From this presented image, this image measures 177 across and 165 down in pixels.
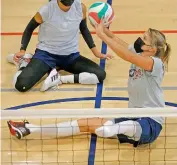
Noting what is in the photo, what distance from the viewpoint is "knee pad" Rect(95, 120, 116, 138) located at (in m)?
4.34

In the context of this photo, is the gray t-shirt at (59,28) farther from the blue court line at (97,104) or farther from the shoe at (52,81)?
the blue court line at (97,104)

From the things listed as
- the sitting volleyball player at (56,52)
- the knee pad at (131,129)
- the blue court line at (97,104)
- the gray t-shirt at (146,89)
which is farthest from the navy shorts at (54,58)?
the knee pad at (131,129)

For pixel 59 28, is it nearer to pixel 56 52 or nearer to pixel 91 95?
pixel 56 52

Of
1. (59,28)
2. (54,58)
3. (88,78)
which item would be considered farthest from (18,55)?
(88,78)

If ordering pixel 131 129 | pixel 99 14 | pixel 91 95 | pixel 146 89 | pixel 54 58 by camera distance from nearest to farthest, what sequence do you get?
pixel 131 129 < pixel 146 89 < pixel 99 14 < pixel 91 95 < pixel 54 58

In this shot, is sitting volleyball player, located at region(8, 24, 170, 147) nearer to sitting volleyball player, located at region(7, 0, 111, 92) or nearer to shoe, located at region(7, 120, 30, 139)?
shoe, located at region(7, 120, 30, 139)

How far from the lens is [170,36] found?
6.23 meters

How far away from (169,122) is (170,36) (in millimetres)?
1720

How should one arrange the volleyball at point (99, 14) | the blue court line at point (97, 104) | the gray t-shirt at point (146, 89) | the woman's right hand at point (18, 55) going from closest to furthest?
1. the blue court line at point (97, 104)
2. the gray t-shirt at point (146, 89)
3. the volleyball at point (99, 14)
4. the woman's right hand at point (18, 55)

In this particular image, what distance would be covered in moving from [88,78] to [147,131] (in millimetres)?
1216

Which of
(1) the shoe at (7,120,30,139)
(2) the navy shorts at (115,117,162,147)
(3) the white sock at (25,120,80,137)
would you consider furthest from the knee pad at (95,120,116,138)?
(1) the shoe at (7,120,30,139)

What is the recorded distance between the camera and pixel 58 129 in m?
4.46

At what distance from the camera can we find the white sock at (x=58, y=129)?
14.6 feet

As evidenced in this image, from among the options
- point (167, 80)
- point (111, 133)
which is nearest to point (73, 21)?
point (167, 80)
